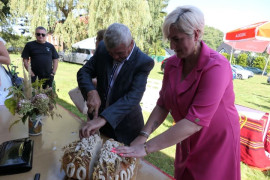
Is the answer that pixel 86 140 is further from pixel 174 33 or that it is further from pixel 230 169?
pixel 230 169

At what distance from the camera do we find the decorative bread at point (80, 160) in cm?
98

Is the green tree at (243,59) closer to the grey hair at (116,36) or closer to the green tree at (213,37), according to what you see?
the grey hair at (116,36)

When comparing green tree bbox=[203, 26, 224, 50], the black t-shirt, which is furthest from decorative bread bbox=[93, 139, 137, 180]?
green tree bbox=[203, 26, 224, 50]

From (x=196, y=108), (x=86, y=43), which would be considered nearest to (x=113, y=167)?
(x=196, y=108)

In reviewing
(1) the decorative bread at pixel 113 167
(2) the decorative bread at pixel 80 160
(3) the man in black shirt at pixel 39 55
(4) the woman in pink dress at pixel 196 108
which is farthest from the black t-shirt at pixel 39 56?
(1) the decorative bread at pixel 113 167

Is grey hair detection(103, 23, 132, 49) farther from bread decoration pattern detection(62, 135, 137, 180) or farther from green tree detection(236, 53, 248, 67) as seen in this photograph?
green tree detection(236, 53, 248, 67)

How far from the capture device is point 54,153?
1285 mm

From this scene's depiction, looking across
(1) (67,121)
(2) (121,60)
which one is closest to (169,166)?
(1) (67,121)

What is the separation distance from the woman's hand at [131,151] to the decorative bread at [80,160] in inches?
4.9

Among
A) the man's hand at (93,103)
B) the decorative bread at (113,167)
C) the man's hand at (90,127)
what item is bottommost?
the decorative bread at (113,167)

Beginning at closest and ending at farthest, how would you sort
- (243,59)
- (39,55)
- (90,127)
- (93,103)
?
(90,127)
(93,103)
(39,55)
(243,59)

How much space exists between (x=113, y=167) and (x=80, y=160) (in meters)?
0.17

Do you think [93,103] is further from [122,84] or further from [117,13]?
[117,13]

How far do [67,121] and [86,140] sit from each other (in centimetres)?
77
